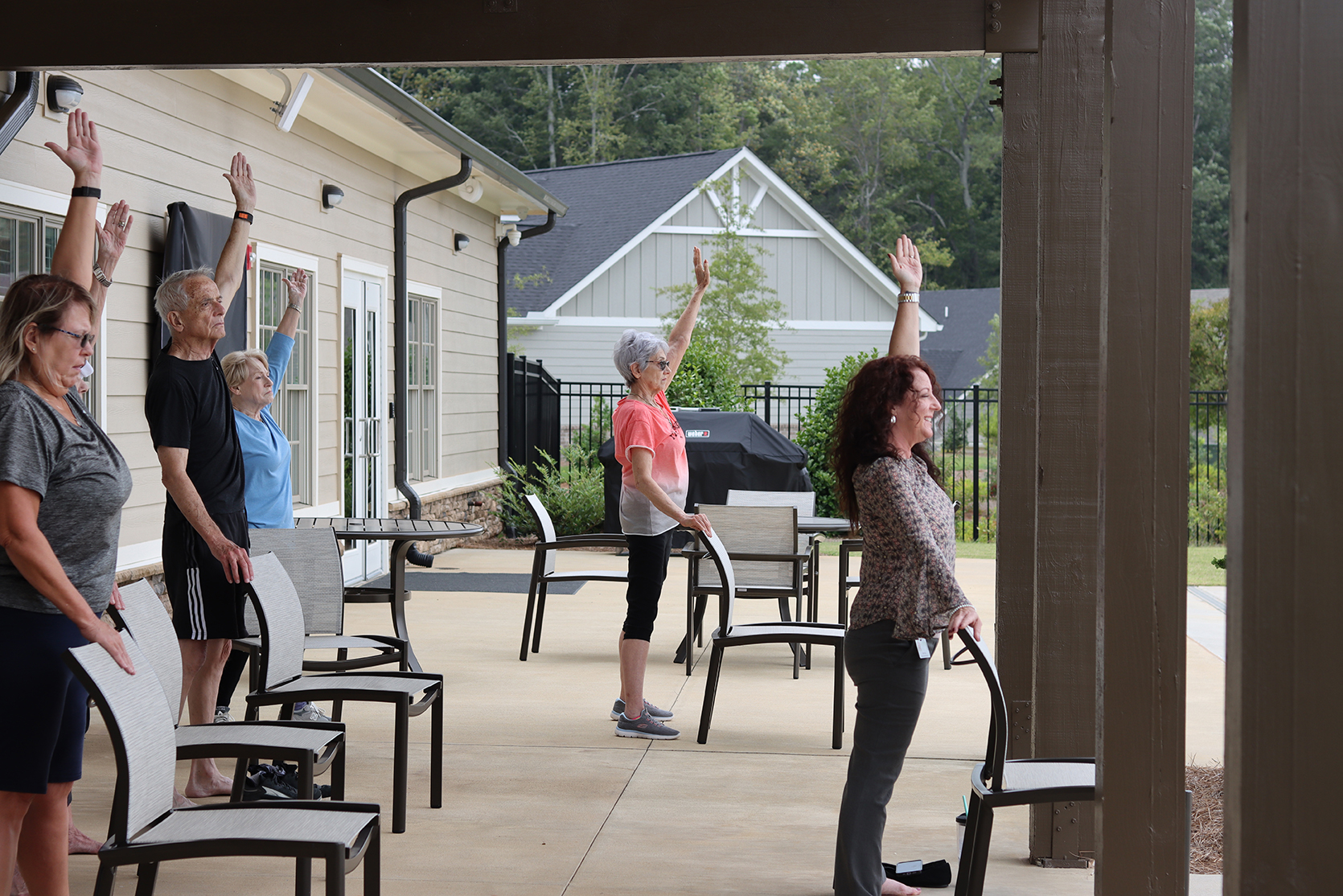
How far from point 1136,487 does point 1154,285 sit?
0.43 m

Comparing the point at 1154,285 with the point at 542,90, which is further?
the point at 542,90

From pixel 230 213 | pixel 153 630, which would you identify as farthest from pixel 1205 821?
pixel 230 213

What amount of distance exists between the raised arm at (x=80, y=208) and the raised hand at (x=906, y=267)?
8.47ft

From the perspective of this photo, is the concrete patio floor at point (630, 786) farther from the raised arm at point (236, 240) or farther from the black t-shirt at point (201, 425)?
the raised arm at point (236, 240)

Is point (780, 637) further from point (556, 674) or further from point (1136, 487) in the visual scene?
point (1136, 487)

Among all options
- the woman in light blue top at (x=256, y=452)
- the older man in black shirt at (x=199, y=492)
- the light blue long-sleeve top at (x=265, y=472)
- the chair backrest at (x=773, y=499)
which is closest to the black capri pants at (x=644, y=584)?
the woman in light blue top at (x=256, y=452)

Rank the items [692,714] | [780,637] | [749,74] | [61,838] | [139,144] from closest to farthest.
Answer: [61,838] → [780,637] → [692,714] → [139,144] → [749,74]

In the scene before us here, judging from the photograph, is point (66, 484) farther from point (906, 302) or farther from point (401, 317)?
point (401, 317)

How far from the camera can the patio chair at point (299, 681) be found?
423cm

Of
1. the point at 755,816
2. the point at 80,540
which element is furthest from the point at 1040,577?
the point at 80,540

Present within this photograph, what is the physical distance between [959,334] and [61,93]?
2995 centimetres

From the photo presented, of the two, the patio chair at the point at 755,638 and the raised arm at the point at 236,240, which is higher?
the raised arm at the point at 236,240

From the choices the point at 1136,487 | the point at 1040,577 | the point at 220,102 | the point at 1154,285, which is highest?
the point at 220,102

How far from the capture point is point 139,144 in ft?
22.5
